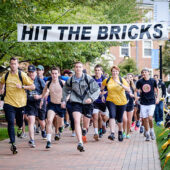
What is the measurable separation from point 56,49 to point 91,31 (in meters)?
3.38

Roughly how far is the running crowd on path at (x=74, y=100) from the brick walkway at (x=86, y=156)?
286mm

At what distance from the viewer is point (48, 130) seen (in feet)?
34.5

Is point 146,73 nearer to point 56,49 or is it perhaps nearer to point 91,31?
point 91,31

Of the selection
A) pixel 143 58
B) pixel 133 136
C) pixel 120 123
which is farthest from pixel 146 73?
pixel 143 58

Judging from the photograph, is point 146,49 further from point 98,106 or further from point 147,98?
point 147,98

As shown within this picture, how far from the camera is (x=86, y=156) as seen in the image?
924 cm

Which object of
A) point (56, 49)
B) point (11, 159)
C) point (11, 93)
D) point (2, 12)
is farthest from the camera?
point (56, 49)

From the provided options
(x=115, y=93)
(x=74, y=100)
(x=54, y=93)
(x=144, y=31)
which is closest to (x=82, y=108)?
(x=74, y=100)

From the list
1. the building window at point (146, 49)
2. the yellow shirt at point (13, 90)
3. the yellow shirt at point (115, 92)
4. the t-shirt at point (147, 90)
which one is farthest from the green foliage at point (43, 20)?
the building window at point (146, 49)

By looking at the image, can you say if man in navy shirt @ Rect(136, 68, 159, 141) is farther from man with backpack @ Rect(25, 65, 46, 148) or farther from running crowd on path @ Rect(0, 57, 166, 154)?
man with backpack @ Rect(25, 65, 46, 148)

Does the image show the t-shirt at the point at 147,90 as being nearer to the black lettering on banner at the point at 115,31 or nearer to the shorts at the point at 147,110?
the shorts at the point at 147,110

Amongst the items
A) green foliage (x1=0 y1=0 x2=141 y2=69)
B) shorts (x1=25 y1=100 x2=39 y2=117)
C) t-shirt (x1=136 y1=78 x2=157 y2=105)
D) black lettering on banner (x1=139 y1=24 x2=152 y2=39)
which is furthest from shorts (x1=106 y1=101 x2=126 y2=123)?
green foliage (x1=0 y1=0 x2=141 y2=69)

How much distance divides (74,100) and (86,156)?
1428 mm

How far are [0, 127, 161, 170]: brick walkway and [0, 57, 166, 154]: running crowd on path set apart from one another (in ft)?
0.94
